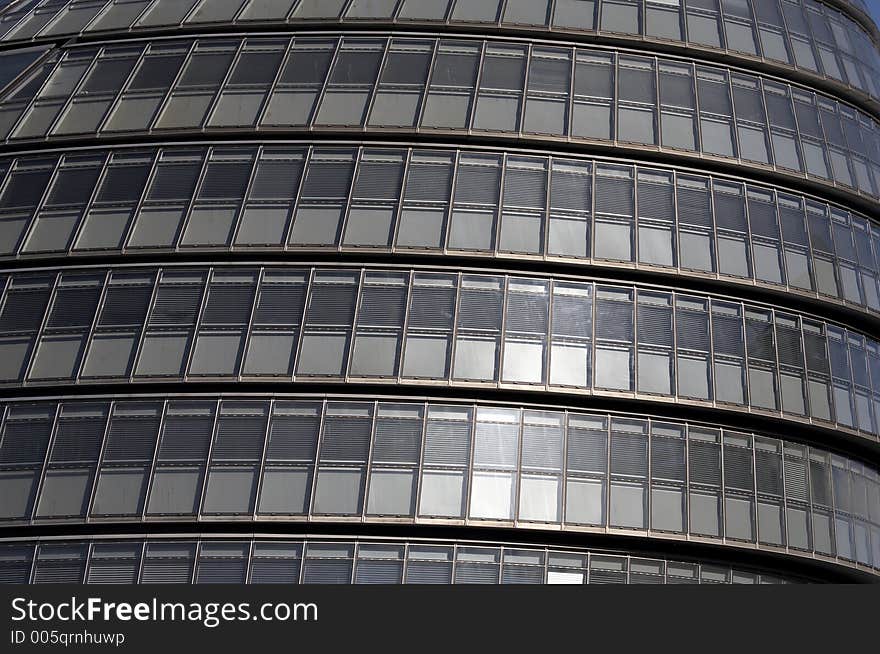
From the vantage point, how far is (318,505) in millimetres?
28969

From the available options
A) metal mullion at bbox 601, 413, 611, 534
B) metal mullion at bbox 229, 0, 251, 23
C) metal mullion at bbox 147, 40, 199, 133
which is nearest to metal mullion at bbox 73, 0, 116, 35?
metal mullion at bbox 147, 40, 199, 133

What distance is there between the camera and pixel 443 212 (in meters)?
31.8

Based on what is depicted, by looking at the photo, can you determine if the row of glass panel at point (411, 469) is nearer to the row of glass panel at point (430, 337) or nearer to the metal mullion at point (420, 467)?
the metal mullion at point (420, 467)

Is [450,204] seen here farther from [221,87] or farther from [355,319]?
[221,87]

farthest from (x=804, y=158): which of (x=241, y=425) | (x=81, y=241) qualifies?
(x=81, y=241)

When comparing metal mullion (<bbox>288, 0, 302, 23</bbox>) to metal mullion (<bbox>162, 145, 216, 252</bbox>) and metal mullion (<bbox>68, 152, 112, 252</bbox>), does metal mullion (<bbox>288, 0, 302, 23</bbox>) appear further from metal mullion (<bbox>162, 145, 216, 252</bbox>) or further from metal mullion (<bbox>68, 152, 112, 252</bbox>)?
metal mullion (<bbox>68, 152, 112, 252</bbox>)

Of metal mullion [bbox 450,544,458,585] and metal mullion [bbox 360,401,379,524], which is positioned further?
metal mullion [bbox 360,401,379,524]

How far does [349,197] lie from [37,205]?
8175 mm

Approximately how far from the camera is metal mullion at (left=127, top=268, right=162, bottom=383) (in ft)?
101

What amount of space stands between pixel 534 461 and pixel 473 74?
34.4ft

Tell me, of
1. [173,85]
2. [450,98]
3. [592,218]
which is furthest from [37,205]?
[592,218]

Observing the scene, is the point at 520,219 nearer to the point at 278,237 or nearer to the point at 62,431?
the point at 278,237

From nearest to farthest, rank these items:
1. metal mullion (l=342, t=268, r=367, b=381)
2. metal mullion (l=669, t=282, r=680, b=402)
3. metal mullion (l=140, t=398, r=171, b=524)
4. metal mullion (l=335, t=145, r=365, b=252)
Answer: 1. metal mullion (l=140, t=398, r=171, b=524)
2. metal mullion (l=342, t=268, r=367, b=381)
3. metal mullion (l=669, t=282, r=680, b=402)
4. metal mullion (l=335, t=145, r=365, b=252)

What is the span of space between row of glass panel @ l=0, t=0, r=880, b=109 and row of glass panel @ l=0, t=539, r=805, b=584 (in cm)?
1397
